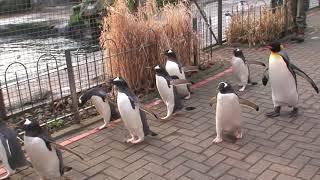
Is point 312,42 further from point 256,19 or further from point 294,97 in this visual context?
point 294,97

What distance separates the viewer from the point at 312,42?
32.6ft

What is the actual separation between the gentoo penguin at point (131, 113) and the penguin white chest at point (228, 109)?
88 cm

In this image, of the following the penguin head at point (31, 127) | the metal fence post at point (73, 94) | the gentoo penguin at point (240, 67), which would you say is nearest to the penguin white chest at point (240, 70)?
the gentoo penguin at point (240, 67)

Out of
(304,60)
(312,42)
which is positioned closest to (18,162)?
(304,60)

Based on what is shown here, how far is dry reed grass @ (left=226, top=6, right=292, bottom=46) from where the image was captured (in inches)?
378

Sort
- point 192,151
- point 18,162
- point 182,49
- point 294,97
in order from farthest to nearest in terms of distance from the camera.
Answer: point 182,49, point 294,97, point 192,151, point 18,162

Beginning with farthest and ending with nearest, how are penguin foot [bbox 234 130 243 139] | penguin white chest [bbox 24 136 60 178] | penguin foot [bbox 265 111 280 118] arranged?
penguin foot [bbox 265 111 280 118]
penguin foot [bbox 234 130 243 139]
penguin white chest [bbox 24 136 60 178]

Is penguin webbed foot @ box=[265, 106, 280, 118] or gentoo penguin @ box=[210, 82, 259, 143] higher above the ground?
gentoo penguin @ box=[210, 82, 259, 143]

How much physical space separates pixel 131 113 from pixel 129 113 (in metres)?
0.02

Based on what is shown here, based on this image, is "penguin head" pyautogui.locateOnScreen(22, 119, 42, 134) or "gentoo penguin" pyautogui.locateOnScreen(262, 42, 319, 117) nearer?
"penguin head" pyautogui.locateOnScreen(22, 119, 42, 134)

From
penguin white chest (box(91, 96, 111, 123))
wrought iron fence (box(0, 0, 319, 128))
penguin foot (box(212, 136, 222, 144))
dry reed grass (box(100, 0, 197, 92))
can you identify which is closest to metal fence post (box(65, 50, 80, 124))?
wrought iron fence (box(0, 0, 319, 128))

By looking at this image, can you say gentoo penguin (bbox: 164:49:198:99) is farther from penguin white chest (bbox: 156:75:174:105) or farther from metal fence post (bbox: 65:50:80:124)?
metal fence post (bbox: 65:50:80:124)

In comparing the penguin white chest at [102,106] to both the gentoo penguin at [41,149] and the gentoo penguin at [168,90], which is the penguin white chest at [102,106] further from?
the gentoo penguin at [41,149]

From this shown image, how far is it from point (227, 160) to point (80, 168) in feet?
5.06
